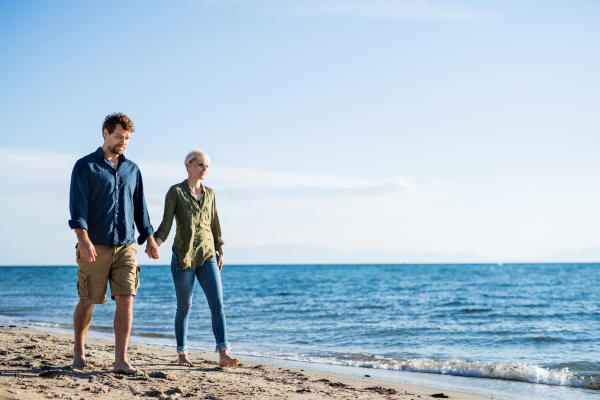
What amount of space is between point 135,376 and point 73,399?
0.76 metres

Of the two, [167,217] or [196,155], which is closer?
[167,217]

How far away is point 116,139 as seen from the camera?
360 centimetres

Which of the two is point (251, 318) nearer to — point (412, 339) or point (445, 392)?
point (412, 339)

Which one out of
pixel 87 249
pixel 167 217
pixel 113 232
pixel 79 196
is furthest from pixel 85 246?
pixel 167 217

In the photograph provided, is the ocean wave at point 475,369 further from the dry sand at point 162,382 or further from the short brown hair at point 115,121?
the short brown hair at point 115,121

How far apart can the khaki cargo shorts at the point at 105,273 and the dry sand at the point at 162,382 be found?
62 centimetres

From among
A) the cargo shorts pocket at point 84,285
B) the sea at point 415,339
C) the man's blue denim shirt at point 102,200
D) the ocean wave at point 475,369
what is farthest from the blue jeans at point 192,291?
the ocean wave at point 475,369

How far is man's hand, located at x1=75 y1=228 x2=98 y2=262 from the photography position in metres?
3.30

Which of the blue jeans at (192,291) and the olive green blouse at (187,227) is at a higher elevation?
the olive green blouse at (187,227)

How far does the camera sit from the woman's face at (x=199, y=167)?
170 inches

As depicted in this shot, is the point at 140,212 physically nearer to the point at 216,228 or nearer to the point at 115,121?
the point at 115,121

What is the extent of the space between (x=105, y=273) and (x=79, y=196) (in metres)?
0.62

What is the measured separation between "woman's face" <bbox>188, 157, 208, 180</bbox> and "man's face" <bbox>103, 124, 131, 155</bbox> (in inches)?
31.4

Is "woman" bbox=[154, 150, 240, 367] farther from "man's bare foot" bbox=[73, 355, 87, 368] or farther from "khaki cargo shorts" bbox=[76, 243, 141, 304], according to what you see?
"man's bare foot" bbox=[73, 355, 87, 368]
